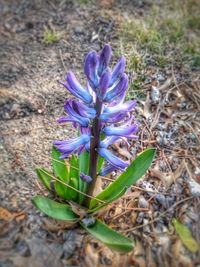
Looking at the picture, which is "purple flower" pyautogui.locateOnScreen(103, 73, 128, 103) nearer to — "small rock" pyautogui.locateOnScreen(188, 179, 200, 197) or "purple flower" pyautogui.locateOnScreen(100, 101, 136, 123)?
"purple flower" pyautogui.locateOnScreen(100, 101, 136, 123)

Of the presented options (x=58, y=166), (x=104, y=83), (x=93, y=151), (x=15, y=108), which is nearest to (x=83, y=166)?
(x=58, y=166)

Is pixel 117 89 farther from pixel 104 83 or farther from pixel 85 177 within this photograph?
pixel 85 177

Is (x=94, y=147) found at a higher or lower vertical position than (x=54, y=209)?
higher

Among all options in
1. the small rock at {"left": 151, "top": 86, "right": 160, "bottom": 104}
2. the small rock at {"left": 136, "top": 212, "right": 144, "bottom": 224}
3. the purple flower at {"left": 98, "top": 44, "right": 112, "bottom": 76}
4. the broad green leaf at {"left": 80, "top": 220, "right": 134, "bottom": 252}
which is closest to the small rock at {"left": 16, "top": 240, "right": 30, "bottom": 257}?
the broad green leaf at {"left": 80, "top": 220, "right": 134, "bottom": 252}

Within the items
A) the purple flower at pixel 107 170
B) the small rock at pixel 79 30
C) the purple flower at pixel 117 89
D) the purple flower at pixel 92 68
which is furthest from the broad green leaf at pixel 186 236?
the small rock at pixel 79 30

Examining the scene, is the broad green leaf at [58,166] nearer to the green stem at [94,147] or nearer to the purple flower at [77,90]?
the green stem at [94,147]

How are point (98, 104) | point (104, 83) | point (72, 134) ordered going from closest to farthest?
point (104, 83) < point (98, 104) < point (72, 134)
